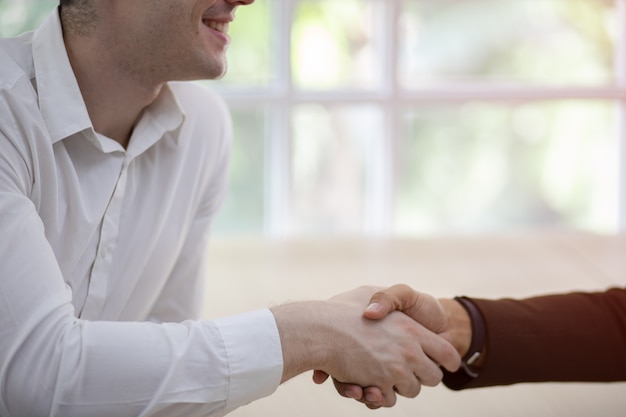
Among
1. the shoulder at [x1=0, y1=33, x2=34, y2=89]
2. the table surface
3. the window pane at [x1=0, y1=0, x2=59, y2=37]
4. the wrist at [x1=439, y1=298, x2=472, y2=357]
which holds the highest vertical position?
the window pane at [x1=0, y1=0, x2=59, y2=37]

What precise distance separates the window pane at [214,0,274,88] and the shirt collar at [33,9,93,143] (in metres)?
2.36

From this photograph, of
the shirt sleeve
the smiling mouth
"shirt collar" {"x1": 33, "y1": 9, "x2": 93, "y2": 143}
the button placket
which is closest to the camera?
the shirt sleeve

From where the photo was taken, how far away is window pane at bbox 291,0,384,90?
420cm

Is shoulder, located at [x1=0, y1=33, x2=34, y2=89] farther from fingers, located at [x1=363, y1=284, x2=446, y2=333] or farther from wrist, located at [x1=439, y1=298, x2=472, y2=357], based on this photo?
wrist, located at [x1=439, y1=298, x2=472, y2=357]

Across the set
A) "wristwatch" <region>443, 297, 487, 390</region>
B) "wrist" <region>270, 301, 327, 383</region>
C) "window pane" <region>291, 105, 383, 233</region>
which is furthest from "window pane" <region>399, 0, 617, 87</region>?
"wrist" <region>270, 301, 327, 383</region>

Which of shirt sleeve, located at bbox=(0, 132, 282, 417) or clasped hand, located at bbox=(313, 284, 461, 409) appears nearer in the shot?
shirt sleeve, located at bbox=(0, 132, 282, 417)

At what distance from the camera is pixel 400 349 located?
181 centimetres

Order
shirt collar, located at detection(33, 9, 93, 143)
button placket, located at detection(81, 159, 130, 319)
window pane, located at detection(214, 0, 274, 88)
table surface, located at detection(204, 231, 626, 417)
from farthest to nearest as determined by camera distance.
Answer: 1. window pane, located at detection(214, 0, 274, 88)
2. table surface, located at detection(204, 231, 626, 417)
3. button placket, located at detection(81, 159, 130, 319)
4. shirt collar, located at detection(33, 9, 93, 143)

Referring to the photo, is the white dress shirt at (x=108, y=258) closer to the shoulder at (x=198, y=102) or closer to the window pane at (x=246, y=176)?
the shoulder at (x=198, y=102)

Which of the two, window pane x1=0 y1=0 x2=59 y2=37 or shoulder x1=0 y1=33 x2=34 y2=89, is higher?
window pane x1=0 y1=0 x2=59 y2=37

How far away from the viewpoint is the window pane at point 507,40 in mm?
4293

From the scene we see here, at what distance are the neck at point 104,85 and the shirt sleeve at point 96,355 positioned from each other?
0.32 meters

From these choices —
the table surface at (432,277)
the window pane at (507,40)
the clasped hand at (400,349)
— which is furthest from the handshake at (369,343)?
the window pane at (507,40)

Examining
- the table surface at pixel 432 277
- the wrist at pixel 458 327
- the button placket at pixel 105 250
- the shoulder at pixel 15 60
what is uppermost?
the shoulder at pixel 15 60
